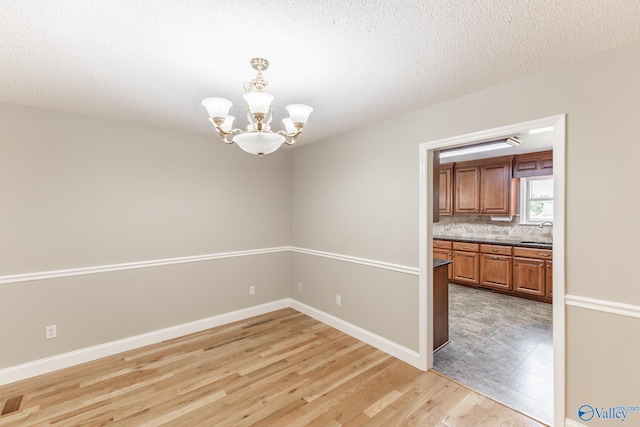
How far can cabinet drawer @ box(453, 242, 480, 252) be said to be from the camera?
5289 mm

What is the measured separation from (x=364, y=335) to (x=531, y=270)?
10.4 ft

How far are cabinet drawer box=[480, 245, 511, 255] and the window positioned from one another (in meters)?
0.89

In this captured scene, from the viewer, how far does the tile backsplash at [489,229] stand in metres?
5.16

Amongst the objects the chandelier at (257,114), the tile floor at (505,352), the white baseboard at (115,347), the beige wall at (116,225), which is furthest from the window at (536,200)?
the chandelier at (257,114)

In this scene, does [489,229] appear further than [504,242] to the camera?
Yes

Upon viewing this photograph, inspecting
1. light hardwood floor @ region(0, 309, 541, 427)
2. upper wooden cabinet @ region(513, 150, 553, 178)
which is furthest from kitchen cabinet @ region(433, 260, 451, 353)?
upper wooden cabinet @ region(513, 150, 553, 178)

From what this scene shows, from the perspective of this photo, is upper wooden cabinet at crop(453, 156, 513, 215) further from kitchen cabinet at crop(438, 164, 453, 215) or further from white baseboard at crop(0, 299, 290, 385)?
white baseboard at crop(0, 299, 290, 385)

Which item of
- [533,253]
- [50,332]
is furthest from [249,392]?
[533,253]

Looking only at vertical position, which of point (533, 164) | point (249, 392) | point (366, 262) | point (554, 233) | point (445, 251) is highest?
point (533, 164)

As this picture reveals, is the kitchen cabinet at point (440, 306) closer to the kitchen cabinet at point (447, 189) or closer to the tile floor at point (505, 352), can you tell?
the tile floor at point (505, 352)

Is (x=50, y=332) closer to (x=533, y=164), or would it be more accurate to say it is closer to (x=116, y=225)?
(x=116, y=225)

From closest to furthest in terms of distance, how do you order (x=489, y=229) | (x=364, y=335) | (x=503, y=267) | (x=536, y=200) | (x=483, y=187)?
1. (x=364, y=335)
2. (x=503, y=267)
3. (x=536, y=200)
4. (x=483, y=187)
5. (x=489, y=229)

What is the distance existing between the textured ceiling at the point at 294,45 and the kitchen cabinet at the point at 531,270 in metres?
3.50

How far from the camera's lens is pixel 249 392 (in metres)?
2.42
